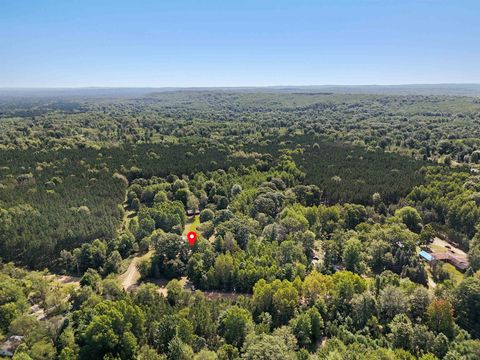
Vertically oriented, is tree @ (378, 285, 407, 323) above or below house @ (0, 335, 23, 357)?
above

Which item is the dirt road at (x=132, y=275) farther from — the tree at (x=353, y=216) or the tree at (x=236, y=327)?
the tree at (x=353, y=216)

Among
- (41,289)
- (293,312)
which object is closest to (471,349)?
(293,312)

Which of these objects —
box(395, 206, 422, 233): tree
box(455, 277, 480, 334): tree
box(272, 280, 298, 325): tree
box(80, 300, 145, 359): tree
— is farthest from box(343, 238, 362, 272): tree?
box(80, 300, 145, 359): tree

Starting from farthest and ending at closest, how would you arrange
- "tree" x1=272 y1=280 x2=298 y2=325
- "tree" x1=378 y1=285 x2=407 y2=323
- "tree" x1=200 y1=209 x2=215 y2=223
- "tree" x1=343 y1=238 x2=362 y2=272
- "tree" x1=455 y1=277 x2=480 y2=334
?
"tree" x1=200 y1=209 x2=215 y2=223 < "tree" x1=343 y1=238 x2=362 y2=272 < "tree" x1=272 y1=280 x2=298 y2=325 < "tree" x1=378 y1=285 x2=407 y2=323 < "tree" x1=455 y1=277 x2=480 y2=334

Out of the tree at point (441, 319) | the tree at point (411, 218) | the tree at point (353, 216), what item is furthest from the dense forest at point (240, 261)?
the tree at point (411, 218)

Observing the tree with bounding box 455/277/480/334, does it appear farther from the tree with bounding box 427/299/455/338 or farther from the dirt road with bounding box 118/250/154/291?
the dirt road with bounding box 118/250/154/291

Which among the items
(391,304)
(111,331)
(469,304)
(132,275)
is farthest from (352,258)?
(111,331)

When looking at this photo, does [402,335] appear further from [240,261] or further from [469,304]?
[240,261]

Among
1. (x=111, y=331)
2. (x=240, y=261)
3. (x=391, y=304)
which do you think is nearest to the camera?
(x=111, y=331)
